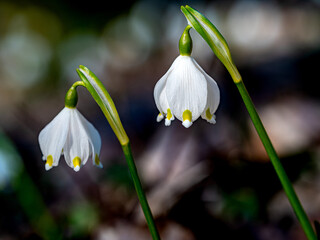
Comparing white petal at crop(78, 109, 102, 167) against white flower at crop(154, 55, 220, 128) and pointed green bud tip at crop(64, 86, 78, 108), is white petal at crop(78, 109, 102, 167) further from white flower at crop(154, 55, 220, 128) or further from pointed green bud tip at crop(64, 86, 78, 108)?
white flower at crop(154, 55, 220, 128)

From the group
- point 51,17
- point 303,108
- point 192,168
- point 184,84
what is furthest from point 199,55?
point 51,17

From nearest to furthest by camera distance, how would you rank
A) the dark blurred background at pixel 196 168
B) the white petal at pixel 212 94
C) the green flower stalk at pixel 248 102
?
the green flower stalk at pixel 248 102 < the white petal at pixel 212 94 < the dark blurred background at pixel 196 168

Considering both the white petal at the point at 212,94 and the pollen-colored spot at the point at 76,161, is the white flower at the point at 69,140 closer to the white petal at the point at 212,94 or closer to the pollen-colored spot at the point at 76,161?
the pollen-colored spot at the point at 76,161

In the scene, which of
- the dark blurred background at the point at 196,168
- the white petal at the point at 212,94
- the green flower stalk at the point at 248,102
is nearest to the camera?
the green flower stalk at the point at 248,102

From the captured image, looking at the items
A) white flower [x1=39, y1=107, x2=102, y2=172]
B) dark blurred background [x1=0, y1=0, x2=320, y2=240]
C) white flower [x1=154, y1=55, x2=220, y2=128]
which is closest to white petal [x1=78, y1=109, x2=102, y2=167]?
white flower [x1=39, y1=107, x2=102, y2=172]

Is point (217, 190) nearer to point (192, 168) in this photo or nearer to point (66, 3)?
point (192, 168)

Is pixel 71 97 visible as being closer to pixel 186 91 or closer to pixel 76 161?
pixel 76 161

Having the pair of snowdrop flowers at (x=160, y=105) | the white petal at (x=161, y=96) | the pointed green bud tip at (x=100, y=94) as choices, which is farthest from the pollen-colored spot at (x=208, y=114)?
the pointed green bud tip at (x=100, y=94)
